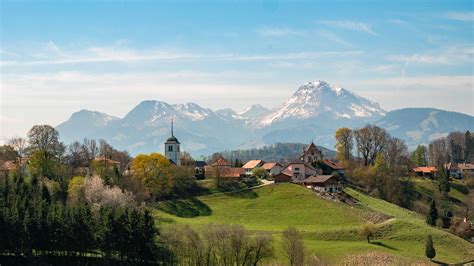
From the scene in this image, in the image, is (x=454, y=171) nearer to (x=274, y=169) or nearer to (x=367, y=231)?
(x=274, y=169)

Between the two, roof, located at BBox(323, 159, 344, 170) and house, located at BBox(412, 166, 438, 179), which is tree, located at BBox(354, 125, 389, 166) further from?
house, located at BBox(412, 166, 438, 179)

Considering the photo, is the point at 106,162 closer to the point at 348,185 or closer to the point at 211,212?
the point at 211,212

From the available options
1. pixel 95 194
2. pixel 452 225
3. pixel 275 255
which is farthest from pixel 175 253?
pixel 452 225

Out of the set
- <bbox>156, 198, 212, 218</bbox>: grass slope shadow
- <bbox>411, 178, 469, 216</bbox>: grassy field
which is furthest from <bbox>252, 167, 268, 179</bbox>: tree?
<bbox>411, 178, 469, 216</bbox>: grassy field

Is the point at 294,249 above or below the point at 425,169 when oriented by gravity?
below

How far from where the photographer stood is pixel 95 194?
80.3 metres

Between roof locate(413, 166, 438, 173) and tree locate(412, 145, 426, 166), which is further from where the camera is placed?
tree locate(412, 145, 426, 166)

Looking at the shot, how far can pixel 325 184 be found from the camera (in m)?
106

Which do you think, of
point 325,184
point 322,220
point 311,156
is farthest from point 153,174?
point 311,156

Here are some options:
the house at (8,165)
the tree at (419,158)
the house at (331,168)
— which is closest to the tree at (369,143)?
the house at (331,168)

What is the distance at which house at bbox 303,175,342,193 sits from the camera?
105 m

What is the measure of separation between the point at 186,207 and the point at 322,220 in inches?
836

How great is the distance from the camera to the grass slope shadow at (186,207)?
303 feet

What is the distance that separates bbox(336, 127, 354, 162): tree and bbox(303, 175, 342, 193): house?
25097mm
